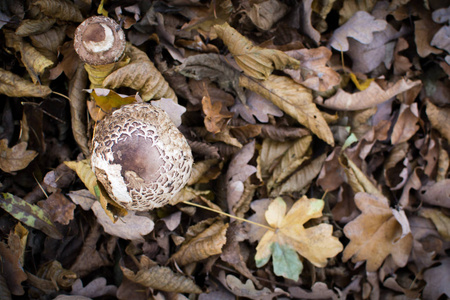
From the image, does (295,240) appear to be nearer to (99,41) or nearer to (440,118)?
(440,118)

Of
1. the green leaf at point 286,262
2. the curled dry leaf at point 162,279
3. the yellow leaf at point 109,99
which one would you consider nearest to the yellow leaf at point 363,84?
the green leaf at point 286,262

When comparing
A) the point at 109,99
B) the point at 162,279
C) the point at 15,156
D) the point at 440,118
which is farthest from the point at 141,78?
the point at 440,118

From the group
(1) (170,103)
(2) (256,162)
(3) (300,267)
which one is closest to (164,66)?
(1) (170,103)

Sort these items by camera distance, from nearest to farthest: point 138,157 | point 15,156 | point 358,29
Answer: point 138,157 → point 15,156 → point 358,29

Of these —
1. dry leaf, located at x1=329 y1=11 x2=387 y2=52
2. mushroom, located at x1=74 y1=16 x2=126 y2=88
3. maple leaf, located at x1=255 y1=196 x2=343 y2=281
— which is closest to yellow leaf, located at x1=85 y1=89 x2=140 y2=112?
mushroom, located at x1=74 y1=16 x2=126 y2=88

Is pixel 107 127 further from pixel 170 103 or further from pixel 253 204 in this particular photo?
pixel 253 204

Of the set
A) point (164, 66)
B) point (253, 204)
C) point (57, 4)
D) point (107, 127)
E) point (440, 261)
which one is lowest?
point (440, 261)

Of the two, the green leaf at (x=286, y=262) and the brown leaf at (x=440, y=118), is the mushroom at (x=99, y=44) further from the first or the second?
the brown leaf at (x=440, y=118)
